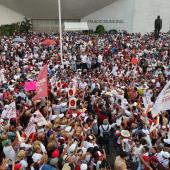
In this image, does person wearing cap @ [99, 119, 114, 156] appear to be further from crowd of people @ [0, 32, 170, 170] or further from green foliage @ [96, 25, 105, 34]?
green foliage @ [96, 25, 105, 34]

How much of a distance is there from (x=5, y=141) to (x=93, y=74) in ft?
30.1

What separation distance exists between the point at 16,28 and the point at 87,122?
97.6 ft

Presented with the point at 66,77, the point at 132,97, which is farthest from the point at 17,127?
the point at 66,77

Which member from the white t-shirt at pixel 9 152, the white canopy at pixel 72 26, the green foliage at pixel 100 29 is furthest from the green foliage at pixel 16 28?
the white t-shirt at pixel 9 152

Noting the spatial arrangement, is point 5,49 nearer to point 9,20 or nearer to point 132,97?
point 132,97

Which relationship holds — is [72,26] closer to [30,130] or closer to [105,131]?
[105,131]

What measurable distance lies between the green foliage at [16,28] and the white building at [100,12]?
1528 millimetres

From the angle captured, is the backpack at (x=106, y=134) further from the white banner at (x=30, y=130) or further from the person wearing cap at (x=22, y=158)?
the person wearing cap at (x=22, y=158)

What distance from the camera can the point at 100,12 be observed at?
134 ft

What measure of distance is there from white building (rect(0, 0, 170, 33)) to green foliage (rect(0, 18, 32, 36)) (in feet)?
5.01

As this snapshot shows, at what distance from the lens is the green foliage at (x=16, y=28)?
36.4 meters

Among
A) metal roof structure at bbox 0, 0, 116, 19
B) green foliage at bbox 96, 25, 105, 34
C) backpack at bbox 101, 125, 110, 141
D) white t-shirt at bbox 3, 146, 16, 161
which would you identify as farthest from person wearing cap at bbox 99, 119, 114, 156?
metal roof structure at bbox 0, 0, 116, 19

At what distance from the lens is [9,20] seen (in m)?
41.0

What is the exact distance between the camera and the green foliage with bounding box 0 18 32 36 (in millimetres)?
36403
